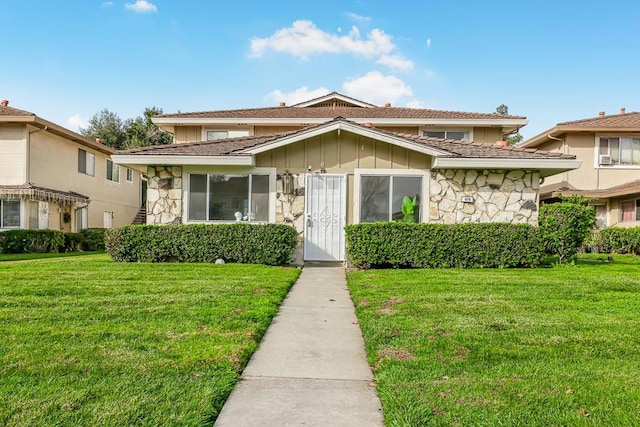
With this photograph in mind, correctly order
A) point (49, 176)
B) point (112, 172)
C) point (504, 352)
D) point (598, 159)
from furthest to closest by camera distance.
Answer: point (112, 172), point (598, 159), point (49, 176), point (504, 352)

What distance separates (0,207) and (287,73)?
1374 centimetres

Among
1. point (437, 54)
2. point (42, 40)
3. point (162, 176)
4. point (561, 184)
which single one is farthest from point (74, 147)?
point (561, 184)

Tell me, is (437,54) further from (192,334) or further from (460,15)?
(192,334)

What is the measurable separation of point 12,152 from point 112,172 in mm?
6965

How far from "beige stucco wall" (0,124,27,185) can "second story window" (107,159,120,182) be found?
21.4 feet

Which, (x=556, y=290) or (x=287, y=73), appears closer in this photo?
(x=556, y=290)

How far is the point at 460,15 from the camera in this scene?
15.3 metres

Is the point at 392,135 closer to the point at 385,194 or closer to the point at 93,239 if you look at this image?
the point at 385,194

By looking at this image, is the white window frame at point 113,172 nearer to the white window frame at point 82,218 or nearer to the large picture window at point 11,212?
the white window frame at point 82,218

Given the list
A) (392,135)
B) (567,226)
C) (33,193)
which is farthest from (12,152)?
(567,226)

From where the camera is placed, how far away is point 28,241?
16.2m

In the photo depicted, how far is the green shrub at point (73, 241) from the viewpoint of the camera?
18156 mm

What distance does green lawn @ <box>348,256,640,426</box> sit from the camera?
2623 mm

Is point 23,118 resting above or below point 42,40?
below
